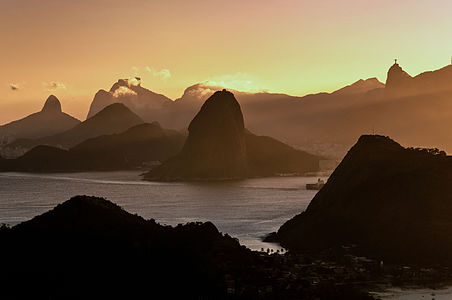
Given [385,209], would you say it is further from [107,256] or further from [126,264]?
[107,256]

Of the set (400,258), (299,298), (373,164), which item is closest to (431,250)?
(400,258)

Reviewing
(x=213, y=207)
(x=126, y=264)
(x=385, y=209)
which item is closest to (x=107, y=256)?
(x=126, y=264)

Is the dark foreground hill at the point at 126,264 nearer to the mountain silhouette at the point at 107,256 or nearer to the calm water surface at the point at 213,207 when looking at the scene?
the mountain silhouette at the point at 107,256

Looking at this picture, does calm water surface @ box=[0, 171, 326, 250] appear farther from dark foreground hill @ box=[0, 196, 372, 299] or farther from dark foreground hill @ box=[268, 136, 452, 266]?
dark foreground hill @ box=[0, 196, 372, 299]

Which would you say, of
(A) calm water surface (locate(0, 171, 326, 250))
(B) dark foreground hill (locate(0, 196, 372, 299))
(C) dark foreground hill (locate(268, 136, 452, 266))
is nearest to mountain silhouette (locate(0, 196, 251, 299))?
(B) dark foreground hill (locate(0, 196, 372, 299))

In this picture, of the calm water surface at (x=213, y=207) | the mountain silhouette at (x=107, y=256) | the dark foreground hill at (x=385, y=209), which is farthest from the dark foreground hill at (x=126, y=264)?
the calm water surface at (x=213, y=207)

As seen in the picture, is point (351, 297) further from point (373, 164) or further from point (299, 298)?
point (373, 164)
